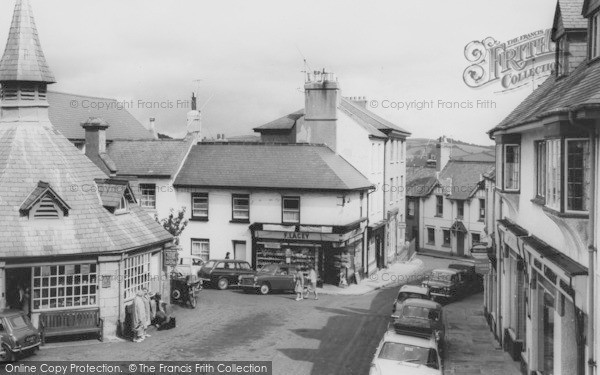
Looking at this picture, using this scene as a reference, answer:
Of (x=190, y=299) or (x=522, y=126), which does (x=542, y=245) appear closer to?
(x=522, y=126)

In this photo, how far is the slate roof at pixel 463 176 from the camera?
5569cm

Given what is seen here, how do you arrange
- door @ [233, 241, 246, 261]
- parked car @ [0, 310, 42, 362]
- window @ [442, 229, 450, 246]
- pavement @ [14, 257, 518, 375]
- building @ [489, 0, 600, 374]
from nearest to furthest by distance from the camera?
1. building @ [489, 0, 600, 374]
2. parked car @ [0, 310, 42, 362]
3. pavement @ [14, 257, 518, 375]
4. door @ [233, 241, 246, 261]
5. window @ [442, 229, 450, 246]

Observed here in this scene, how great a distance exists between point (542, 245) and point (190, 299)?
16.6 metres

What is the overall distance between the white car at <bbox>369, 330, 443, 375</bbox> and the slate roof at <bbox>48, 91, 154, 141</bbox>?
32777 millimetres

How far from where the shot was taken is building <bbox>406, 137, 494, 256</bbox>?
2165 inches

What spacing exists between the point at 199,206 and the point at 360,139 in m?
11.1

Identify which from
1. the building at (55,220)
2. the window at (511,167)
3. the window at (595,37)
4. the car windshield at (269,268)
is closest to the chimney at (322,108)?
the car windshield at (269,268)

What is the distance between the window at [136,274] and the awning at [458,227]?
3634 cm

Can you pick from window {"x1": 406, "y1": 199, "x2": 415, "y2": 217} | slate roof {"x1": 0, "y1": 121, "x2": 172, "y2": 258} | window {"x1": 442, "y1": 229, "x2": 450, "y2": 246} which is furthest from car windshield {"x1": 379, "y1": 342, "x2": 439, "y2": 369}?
window {"x1": 406, "y1": 199, "x2": 415, "y2": 217}

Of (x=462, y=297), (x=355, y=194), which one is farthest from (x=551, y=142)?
(x=355, y=194)

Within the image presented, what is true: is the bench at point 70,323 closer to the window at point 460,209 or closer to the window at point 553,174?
the window at point 553,174

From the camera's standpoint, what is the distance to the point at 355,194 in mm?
37531

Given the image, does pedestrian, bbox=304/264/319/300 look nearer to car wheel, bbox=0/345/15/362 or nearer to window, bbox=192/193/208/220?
window, bbox=192/193/208/220

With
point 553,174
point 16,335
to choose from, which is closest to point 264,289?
point 16,335
